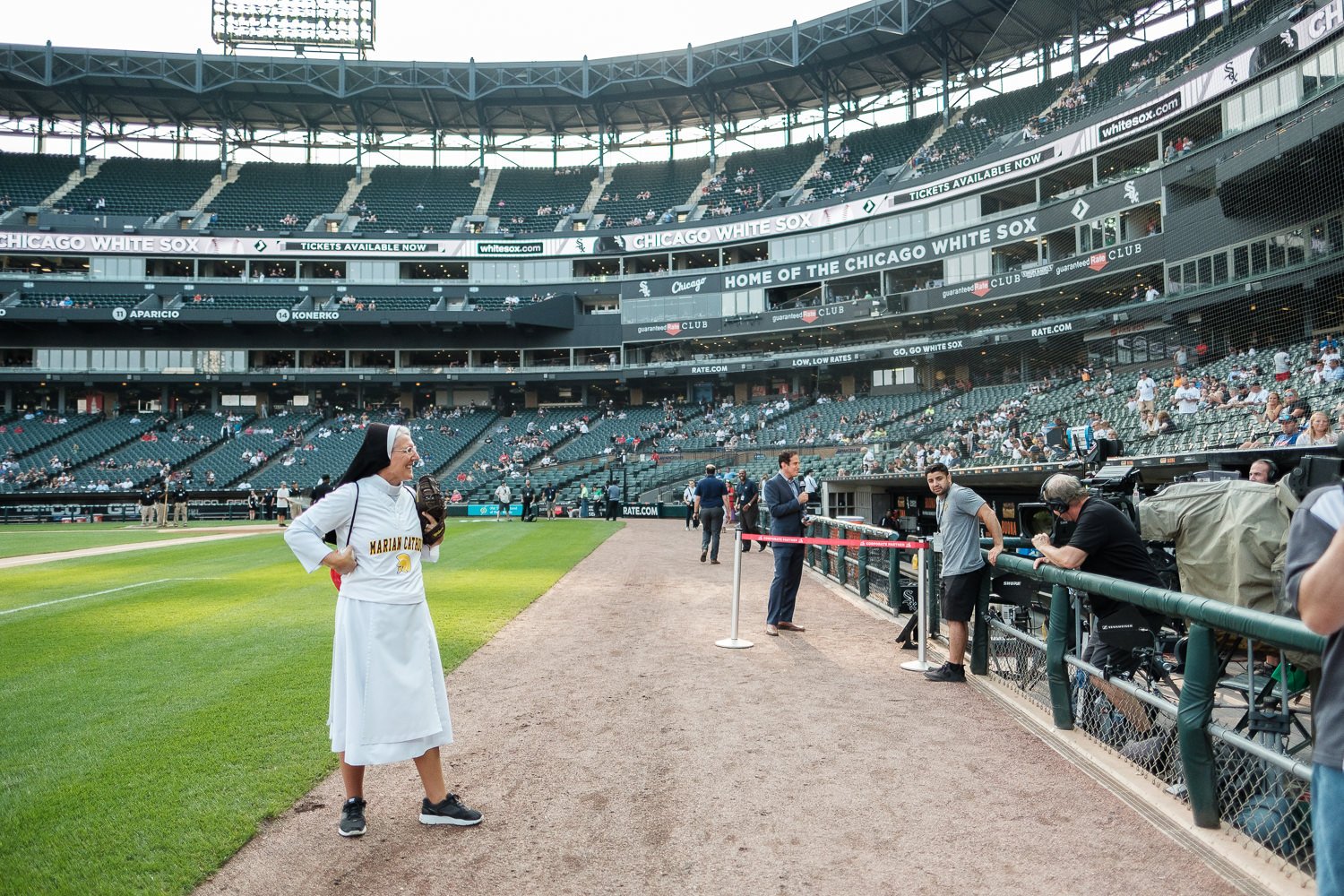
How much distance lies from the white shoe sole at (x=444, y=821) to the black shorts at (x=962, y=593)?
4526 millimetres

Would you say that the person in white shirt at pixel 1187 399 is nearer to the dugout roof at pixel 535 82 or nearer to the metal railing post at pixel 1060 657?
the metal railing post at pixel 1060 657

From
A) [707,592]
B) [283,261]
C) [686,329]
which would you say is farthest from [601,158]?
[707,592]

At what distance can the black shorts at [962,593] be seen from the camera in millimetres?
7012

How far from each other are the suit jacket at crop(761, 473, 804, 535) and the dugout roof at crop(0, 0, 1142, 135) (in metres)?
46.1

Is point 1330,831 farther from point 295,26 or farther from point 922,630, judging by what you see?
point 295,26

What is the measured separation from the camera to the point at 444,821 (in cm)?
419

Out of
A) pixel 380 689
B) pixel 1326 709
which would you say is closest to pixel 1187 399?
pixel 1326 709

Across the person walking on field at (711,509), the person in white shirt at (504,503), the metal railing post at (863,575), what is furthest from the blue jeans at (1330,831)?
the person in white shirt at (504,503)

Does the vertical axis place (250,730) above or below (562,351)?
below

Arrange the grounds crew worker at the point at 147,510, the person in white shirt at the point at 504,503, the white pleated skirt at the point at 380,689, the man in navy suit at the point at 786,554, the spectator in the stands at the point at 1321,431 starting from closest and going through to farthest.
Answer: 1. the white pleated skirt at the point at 380,689
2. the man in navy suit at the point at 786,554
3. the spectator in the stands at the point at 1321,431
4. the grounds crew worker at the point at 147,510
5. the person in white shirt at the point at 504,503

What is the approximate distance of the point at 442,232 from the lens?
58.1 metres

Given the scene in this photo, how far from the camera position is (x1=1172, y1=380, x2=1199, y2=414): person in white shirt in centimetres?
1936

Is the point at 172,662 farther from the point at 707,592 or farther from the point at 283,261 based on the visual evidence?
the point at 283,261

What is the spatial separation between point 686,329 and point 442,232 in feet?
63.5
